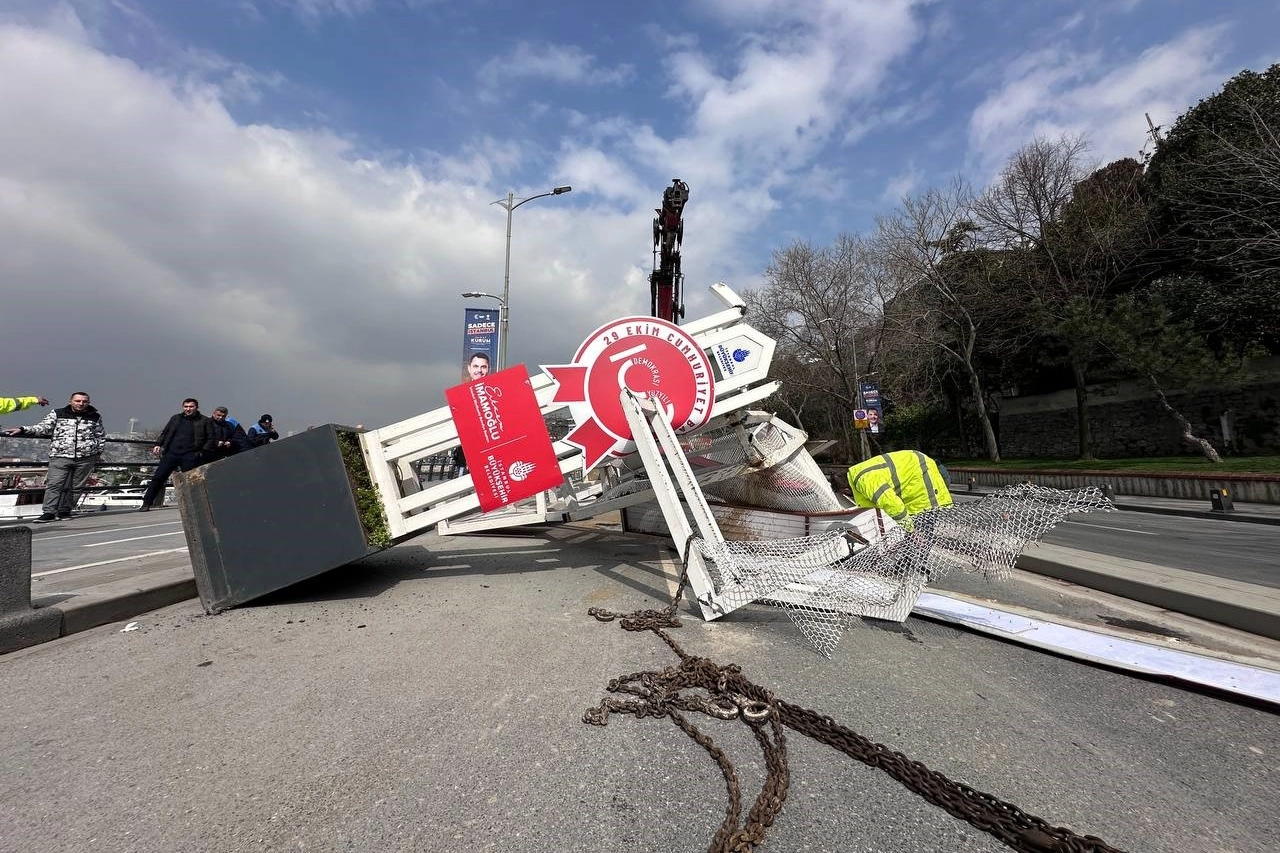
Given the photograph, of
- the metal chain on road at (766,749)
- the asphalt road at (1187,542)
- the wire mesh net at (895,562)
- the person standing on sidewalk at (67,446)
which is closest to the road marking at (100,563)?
the person standing on sidewalk at (67,446)

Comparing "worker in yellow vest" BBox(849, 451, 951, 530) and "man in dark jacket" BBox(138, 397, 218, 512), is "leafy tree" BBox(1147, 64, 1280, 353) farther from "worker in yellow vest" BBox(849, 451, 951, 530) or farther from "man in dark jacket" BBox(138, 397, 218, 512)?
"man in dark jacket" BBox(138, 397, 218, 512)

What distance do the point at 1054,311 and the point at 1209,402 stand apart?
641 cm

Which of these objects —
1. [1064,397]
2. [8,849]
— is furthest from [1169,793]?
[1064,397]

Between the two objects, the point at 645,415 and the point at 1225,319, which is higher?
the point at 645,415

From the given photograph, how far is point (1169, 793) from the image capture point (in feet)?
6.61

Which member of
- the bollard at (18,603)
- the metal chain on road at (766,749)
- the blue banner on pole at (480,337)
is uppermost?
the blue banner on pole at (480,337)

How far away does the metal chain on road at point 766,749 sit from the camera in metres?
1.70

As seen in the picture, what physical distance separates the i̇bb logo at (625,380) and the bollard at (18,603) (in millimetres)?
3562

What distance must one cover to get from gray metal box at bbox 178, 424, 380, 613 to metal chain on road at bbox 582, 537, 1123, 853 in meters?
2.85

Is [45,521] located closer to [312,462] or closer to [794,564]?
[312,462]

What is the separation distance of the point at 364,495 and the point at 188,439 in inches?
254

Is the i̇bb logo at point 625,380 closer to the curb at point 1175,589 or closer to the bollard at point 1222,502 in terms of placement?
the curb at point 1175,589

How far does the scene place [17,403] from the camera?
724 cm

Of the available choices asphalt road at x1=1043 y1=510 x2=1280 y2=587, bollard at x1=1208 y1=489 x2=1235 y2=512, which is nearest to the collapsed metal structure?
asphalt road at x1=1043 y1=510 x2=1280 y2=587
